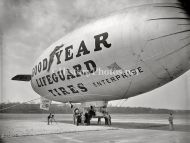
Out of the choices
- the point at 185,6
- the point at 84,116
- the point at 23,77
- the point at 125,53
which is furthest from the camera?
the point at 23,77

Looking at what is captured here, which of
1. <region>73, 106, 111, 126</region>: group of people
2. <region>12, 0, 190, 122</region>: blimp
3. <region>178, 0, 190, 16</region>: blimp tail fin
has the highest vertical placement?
<region>178, 0, 190, 16</region>: blimp tail fin

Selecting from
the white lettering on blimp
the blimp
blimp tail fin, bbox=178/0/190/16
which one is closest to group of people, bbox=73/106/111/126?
the blimp

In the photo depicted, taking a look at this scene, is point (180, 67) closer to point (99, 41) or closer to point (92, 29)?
point (99, 41)

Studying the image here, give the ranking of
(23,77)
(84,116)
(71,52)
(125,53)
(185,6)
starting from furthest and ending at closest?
(23,77) < (84,116) < (71,52) < (125,53) < (185,6)

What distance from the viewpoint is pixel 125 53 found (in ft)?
51.2

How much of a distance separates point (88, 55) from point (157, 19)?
557 cm

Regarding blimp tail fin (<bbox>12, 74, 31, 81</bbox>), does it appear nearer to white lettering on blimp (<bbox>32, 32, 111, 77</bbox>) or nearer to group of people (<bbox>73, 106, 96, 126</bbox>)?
white lettering on blimp (<bbox>32, 32, 111, 77</bbox>)

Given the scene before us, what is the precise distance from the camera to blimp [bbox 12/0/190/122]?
14180mm

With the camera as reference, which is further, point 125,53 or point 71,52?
point 71,52

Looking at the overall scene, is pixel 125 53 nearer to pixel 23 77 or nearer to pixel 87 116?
pixel 87 116

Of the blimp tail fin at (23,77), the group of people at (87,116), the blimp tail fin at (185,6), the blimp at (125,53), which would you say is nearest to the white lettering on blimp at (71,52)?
the blimp at (125,53)

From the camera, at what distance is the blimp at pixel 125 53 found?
14180 millimetres

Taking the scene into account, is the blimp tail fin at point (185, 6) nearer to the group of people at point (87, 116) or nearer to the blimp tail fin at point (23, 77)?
the group of people at point (87, 116)

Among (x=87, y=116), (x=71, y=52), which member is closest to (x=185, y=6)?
(x=71, y=52)
